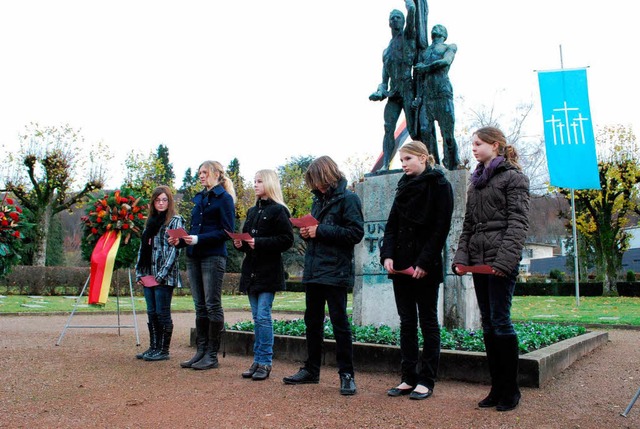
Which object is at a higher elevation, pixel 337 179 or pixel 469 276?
pixel 337 179

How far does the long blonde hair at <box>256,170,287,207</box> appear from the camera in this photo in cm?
541

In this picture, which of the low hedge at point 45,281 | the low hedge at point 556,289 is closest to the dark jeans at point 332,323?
the low hedge at point 45,281

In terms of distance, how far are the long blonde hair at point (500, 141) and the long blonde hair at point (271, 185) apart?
1911 millimetres

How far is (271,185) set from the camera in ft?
17.9

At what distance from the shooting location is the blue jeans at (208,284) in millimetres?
5730

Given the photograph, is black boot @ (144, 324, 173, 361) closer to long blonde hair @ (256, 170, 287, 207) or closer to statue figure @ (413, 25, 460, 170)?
long blonde hair @ (256, 170, 287, 207)

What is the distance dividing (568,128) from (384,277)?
8.95 meters

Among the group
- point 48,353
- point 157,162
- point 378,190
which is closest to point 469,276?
point 378,190

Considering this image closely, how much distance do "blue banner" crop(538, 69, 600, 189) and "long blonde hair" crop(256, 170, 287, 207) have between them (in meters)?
10.6

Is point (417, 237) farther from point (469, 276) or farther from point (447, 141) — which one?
point (447, 141)

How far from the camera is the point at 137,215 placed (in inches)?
321

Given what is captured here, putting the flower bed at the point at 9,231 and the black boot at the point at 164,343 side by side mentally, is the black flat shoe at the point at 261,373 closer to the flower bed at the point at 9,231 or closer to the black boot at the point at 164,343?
the black boot at the point at 164,343

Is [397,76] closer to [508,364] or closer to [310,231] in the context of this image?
[310,231]

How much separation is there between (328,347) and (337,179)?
188cm
